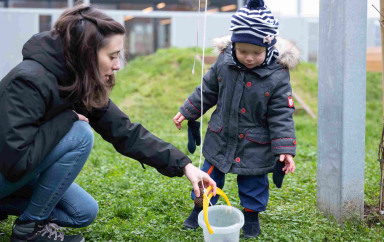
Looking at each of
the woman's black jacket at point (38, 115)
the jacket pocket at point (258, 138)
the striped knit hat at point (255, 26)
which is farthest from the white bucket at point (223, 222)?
the striped knit hat at point (255, 26)

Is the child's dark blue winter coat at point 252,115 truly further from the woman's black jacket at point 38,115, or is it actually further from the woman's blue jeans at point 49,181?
the woman's blue jeans at point 49,181

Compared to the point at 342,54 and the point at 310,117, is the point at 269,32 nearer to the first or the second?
the point at 342,54

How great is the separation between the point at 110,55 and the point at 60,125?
0.41m

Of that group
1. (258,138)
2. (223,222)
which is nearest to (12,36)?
(258,138)

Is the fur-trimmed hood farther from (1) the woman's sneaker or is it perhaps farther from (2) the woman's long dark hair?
(1) the woman's sneaker

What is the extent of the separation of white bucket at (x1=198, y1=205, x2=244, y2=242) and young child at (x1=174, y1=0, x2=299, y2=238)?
0.31 m

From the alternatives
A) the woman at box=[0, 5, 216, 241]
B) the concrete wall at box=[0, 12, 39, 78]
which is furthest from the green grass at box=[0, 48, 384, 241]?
the concrete wall at box=[0, 12, 39, 78]

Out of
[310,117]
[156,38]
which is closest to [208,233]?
[310,117]

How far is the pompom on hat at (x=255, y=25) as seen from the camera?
9.23 feet

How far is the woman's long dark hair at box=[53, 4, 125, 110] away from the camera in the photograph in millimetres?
2264

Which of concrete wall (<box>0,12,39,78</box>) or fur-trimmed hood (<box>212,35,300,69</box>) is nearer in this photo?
fur-trimmed hood (<box>212,35,300,69</box>)

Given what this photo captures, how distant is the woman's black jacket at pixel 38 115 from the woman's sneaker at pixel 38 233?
0.98 ft

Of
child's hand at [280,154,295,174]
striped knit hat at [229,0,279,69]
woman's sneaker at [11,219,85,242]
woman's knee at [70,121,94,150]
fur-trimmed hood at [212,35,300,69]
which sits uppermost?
striped knit hat at [229,0,279,69]

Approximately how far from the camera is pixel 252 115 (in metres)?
2.94
